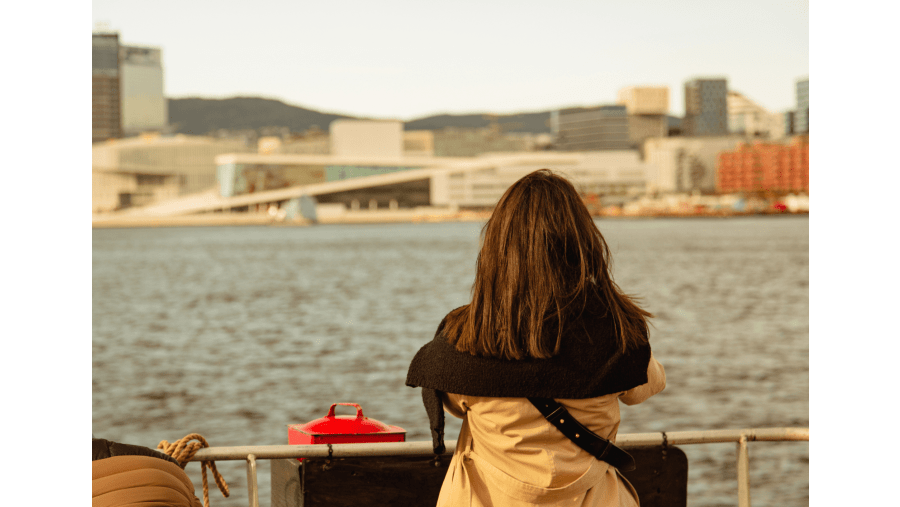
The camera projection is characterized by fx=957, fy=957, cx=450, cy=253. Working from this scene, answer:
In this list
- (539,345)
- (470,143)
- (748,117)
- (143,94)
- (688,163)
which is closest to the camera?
(539,345)

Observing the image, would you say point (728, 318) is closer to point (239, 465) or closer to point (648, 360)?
point (239, 465)

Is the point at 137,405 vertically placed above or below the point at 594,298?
below

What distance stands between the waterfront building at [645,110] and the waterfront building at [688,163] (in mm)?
40896

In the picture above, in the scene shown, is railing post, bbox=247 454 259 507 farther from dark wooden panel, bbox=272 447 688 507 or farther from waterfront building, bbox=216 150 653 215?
waterfront building, bbox=216 150 653 215

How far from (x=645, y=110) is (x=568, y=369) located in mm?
181639

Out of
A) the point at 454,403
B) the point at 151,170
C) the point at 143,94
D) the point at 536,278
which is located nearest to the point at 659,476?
the point at 454,403

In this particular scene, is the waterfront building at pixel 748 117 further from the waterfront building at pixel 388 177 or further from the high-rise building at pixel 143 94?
the high-rise building at pixel 143 94

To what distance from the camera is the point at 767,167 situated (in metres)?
124

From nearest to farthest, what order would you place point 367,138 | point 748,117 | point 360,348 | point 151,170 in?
point 360,348 → point 151,170 → point 367,138 → point 748,117

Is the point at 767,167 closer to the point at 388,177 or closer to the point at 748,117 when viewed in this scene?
the point at 388,177

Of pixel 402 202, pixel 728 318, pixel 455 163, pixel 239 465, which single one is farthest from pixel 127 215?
pixel 239 465

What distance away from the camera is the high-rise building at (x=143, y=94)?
127 metres

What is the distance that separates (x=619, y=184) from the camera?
110m

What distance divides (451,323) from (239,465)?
31.3 ft
